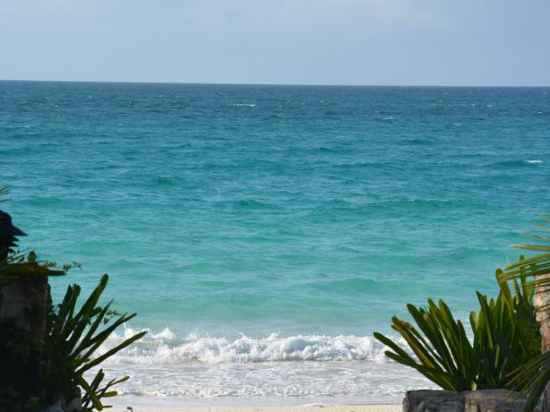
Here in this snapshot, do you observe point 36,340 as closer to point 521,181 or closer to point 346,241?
point 346,241

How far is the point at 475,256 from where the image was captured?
61.2 feet

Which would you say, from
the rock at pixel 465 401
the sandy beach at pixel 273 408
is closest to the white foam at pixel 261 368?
the sandy beach at pixel 273 408

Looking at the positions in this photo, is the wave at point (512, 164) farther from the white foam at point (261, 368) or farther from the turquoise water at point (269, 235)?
the white foam at point (261, 368)

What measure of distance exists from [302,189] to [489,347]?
22.1 m

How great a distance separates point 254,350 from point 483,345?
23.7 feet

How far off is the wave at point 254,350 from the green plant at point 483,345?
6557mm

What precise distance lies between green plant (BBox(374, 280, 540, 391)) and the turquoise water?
507 centimetres

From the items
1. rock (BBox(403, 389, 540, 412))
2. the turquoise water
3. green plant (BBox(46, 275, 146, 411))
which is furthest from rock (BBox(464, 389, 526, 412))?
the turquoise water

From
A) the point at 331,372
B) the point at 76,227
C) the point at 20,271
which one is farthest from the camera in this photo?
the point at 76,227

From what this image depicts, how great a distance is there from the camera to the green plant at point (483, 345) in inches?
189

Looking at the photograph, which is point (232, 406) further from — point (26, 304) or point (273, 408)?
point (26, 304)


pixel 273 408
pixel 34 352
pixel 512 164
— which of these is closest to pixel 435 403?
pixel 34 352

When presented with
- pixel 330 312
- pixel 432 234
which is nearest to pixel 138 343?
pixel 330 312

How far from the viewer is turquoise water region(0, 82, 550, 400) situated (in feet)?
38.0
